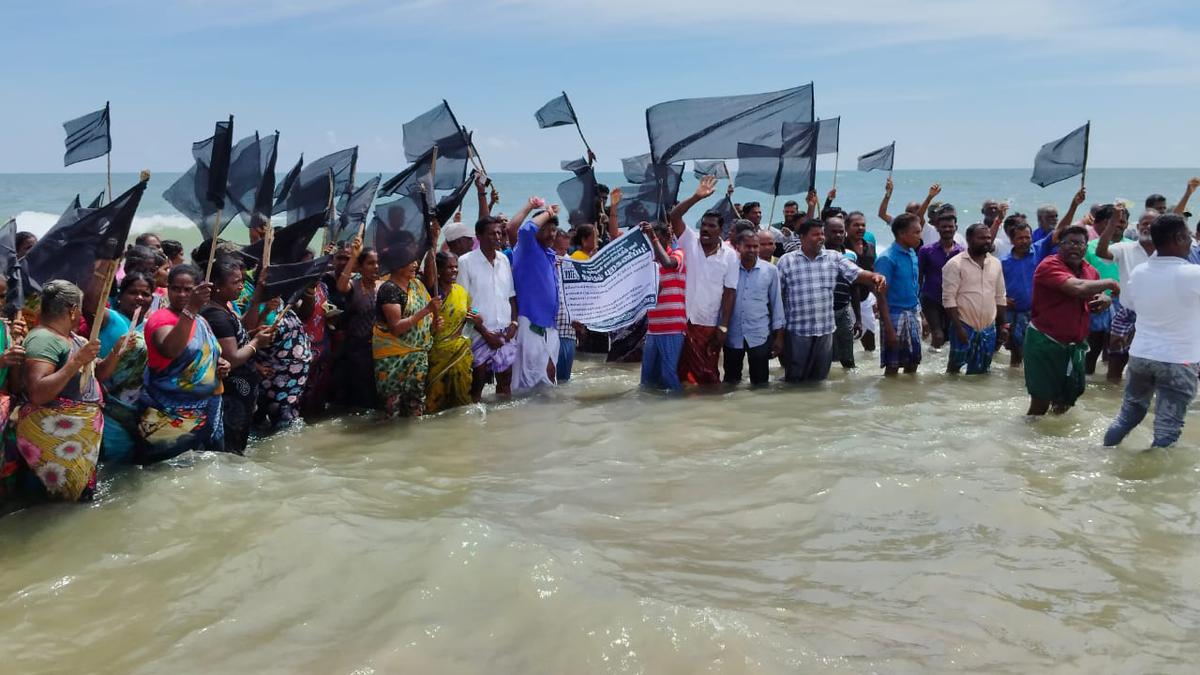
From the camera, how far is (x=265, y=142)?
8070 mm

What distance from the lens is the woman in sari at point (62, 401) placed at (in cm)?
479

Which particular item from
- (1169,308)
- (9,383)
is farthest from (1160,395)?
(9,383)

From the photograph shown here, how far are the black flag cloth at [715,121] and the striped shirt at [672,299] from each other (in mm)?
996

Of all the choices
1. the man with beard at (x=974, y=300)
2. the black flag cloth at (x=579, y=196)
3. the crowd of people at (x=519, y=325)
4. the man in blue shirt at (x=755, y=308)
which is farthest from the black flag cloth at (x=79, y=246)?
the man with beard at (x=974, y=300)

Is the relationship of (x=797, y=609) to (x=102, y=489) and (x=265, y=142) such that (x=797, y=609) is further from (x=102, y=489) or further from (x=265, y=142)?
(x=265, y=142)

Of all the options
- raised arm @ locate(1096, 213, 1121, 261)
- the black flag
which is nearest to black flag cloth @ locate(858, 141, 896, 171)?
raised arm @ locate(1096, 213, 1121, 261)

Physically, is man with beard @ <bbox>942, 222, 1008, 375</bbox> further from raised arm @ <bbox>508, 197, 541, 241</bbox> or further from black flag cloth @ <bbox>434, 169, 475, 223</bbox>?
black flag cloth @ <bbox>434, 169, 475, 223</bbox>

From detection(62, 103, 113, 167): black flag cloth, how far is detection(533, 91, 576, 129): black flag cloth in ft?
14.0

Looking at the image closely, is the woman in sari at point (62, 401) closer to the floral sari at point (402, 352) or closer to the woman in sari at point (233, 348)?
the woman in sari at point (233, 348)

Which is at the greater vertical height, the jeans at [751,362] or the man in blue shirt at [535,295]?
the man in blue shirt at [535,295]

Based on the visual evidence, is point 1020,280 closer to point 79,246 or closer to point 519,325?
point 519,325

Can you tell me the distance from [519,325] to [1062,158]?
6.87 metres

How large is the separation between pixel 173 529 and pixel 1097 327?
337 inches

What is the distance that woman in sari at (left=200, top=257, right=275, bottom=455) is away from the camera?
6008mm
